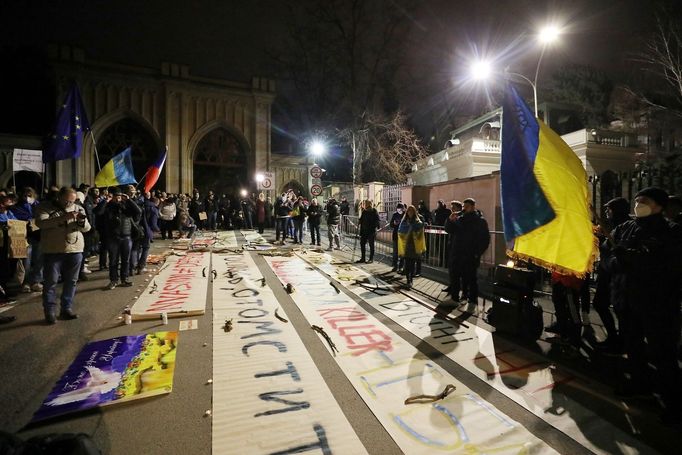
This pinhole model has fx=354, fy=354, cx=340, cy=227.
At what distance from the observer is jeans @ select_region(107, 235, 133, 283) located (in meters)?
7.68

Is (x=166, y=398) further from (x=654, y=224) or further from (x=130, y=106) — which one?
(x=130, y=106)

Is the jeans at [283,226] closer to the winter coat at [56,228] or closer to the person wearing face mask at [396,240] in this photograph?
the person wearing face mask at [396,240]

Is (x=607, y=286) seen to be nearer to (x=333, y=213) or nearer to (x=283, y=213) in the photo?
(x=333, y=213)

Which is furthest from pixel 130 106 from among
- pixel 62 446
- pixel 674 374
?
pixel 674 374

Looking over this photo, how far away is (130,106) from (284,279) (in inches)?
821

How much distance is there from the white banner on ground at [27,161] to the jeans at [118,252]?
7922 millimetres

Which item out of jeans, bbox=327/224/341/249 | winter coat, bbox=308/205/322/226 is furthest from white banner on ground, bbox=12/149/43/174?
jeans, bbox=327/224/341/249

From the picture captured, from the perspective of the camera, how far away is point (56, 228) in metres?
5.48

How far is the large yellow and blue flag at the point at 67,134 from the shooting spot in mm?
8555

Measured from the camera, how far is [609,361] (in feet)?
14.7

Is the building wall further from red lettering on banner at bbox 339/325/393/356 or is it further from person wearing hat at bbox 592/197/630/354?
person wearing hat at bbox 592/197/630/354

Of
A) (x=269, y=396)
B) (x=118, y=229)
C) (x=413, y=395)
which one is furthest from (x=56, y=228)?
(x=413, y=395)

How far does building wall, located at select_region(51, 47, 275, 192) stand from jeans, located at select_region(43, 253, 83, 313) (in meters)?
19.5

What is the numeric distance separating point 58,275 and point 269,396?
4429 millimetres
